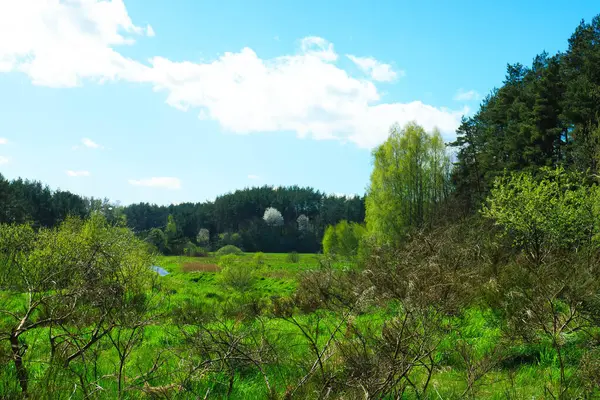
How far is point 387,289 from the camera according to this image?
35.3 feet

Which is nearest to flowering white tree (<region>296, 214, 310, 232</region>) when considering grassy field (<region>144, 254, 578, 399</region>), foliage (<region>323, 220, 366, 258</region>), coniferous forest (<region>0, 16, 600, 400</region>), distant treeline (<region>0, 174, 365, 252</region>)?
distant treeline (<region>0, 174, 365, 252</region>)

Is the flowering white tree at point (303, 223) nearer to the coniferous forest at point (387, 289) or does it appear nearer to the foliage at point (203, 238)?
the foliage at point (203, 238)

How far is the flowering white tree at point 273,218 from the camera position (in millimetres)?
100875

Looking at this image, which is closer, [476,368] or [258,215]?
[476,368]

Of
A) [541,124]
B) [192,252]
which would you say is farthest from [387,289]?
[192,252]

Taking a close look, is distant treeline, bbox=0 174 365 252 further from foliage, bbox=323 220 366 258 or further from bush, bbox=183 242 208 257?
foliage, bbox=323 220 366 258

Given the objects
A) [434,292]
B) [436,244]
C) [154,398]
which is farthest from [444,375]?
[436,244]

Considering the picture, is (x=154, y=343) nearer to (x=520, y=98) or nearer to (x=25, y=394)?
(x=25, y=394)

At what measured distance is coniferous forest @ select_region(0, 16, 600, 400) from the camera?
4.09 m

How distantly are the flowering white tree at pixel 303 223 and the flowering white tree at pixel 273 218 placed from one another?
4658mm

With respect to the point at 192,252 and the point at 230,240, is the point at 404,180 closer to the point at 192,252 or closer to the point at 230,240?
the point at 192,252

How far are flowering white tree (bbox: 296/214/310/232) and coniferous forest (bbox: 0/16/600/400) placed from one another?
102 ft

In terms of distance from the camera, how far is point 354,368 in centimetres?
376

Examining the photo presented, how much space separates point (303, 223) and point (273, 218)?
731cm
